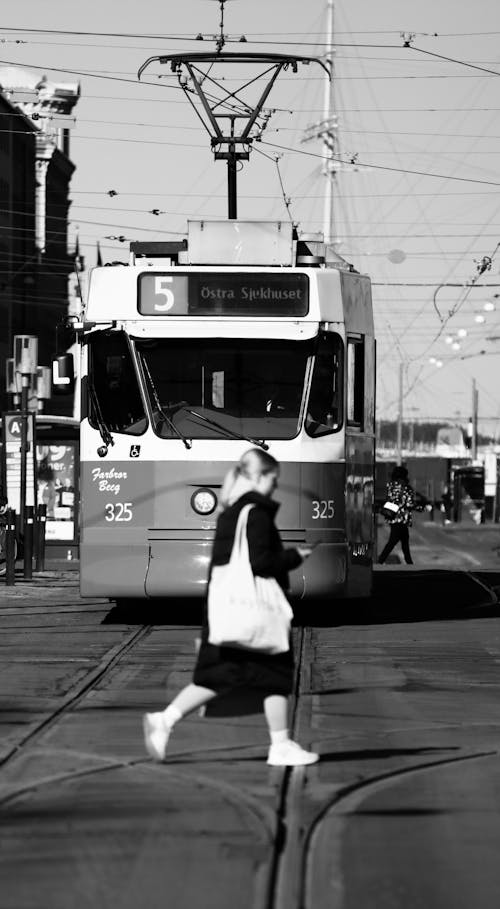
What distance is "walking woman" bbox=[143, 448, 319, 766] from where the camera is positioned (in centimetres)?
871

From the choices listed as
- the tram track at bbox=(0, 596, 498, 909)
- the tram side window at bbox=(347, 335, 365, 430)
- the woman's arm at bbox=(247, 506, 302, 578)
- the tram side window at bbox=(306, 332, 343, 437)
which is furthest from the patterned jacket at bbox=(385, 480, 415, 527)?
the woman's arm at bbox=(247, 506, 302, 578)

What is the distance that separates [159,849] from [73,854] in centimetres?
34

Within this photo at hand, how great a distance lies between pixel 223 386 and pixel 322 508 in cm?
151

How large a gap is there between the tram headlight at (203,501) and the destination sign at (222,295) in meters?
1.75

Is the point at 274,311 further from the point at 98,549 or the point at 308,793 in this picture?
the point at 308,793

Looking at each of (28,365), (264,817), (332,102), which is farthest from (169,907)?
(332,102)

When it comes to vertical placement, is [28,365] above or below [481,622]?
above

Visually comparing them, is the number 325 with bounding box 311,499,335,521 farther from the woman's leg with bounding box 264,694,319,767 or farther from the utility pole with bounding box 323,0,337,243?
the utility pole with bounding box 323,0,337,243

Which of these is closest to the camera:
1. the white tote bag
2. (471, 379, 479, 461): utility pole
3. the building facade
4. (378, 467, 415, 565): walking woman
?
the white tote bag

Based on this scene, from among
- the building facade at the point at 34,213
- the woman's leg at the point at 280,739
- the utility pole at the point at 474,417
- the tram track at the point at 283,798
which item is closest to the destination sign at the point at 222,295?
the tram track at the point at 283,798

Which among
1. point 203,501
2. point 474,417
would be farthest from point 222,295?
point 474,417

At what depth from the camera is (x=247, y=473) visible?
8789mm

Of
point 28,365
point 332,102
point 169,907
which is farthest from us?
point 332,102

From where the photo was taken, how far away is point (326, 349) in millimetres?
17328
